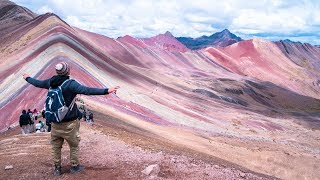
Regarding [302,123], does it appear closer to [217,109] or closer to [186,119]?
[217,109]

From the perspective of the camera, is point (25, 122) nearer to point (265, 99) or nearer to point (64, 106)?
point (64, 106)

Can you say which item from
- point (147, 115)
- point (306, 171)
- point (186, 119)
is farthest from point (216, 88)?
point (306, 171)

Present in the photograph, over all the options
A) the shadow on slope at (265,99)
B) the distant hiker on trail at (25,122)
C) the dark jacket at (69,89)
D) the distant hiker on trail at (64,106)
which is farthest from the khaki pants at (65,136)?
the shadow on slope at (265,99)

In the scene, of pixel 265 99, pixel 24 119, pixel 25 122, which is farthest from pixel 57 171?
pixel 265 99

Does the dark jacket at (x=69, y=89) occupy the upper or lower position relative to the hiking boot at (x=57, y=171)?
upper

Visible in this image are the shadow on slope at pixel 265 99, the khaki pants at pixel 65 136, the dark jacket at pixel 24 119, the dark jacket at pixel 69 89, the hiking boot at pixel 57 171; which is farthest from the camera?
the shadow on slope at pixel 265 99

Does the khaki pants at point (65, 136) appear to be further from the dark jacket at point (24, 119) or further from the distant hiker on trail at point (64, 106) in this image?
the dark jacket at point (24, 119)

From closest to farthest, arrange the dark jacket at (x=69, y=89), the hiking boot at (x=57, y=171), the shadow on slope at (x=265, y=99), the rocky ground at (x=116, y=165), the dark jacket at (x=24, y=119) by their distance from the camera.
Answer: the dark jacket at (x=69, y=89), the hiking boot at (x=57, y=171), the rocky ground at (x=116, y=165), the dark jacket at (x=24, y=119), the shadow on slope at (x=265, y=99)

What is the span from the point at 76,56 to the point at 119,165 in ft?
120

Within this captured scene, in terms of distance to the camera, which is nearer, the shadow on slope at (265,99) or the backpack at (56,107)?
the backpack at (56,107)

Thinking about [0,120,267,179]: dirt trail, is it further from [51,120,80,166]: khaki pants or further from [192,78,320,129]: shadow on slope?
[192,78,320,129]: shadow on slope

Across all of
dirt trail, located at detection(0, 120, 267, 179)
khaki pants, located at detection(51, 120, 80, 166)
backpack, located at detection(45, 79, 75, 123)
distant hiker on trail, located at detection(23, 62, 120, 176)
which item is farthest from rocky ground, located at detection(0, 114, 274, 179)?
backpack, located at detection(45, 79, 75, 123)

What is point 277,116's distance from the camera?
67438 millimetres

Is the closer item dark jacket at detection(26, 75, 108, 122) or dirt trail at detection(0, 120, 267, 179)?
dark jacket at detection(26, 75, 108, 122)
